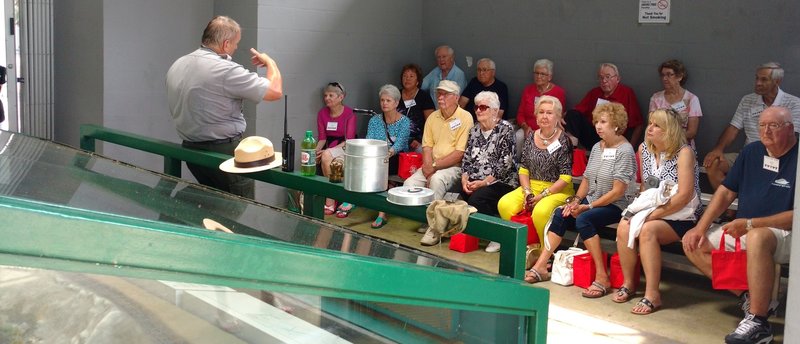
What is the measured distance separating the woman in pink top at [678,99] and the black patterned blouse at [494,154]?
1221mm

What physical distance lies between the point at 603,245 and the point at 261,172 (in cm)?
304

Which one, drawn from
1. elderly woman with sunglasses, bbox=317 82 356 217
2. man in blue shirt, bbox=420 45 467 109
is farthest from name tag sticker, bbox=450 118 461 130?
man in blue shirt, bbox=420 45 467 109

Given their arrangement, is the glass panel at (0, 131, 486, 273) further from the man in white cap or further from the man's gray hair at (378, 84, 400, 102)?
the man's gray hair at (378, 84, 400, 102)

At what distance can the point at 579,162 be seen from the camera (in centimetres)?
690

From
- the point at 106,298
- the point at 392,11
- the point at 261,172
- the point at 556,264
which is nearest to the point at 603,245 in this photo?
the point at 556,264

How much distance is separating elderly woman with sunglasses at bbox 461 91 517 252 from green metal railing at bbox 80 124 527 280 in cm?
281

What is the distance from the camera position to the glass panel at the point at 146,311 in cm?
128

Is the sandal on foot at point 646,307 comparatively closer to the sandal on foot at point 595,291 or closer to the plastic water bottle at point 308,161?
the sandal on foot at point 595,291

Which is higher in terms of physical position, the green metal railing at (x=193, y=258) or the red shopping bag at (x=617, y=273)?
the green metal railing at (x=193, y=258)

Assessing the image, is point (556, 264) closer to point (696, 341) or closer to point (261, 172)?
point (696, 341)

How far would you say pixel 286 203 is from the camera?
7.45 meters

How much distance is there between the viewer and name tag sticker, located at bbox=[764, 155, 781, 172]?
4973mm

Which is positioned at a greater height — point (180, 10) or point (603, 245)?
point (180, 10)

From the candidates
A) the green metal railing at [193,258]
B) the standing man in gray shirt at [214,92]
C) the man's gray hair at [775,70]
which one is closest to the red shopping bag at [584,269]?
the man's gray hair at [775,70]
